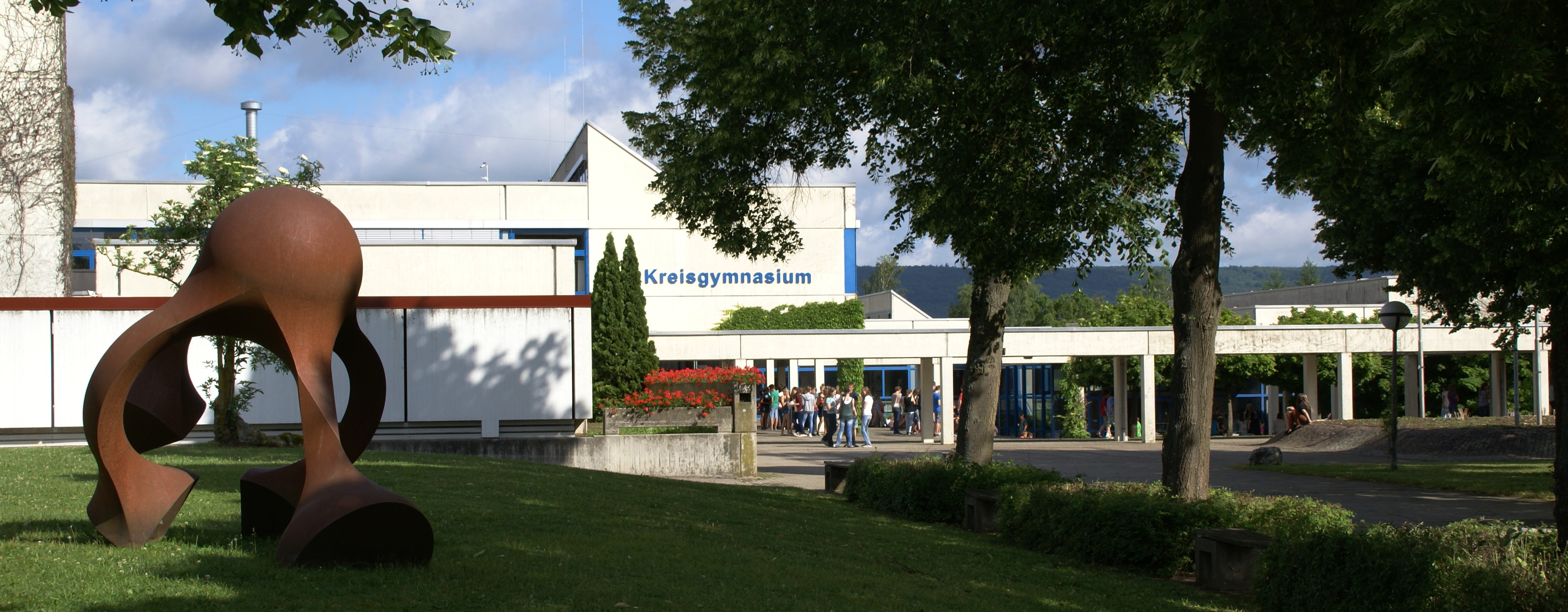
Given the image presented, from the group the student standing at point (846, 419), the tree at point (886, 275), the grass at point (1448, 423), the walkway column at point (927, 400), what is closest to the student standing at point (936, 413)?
the walkway column at point (927, 400)

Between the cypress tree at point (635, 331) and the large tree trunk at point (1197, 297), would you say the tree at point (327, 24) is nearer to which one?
the large tree trunk at point (1197, 297)

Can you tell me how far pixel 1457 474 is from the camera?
18.6 metres

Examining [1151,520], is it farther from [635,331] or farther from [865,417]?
[635,331]

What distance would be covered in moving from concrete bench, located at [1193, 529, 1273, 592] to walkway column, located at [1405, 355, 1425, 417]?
30298mm

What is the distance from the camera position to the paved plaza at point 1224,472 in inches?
543

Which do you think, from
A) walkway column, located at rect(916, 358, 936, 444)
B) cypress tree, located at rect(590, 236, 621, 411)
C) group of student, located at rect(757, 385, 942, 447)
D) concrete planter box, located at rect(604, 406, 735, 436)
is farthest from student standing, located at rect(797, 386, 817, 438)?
concrete planter box, located at rect(604, 406, 735, 436)

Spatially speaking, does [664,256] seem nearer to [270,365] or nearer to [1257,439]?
[1257,439]

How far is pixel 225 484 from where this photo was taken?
36.4 feet

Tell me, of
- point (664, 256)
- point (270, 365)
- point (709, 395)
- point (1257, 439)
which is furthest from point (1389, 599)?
point (664, 256)

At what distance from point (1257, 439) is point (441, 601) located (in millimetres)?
32779

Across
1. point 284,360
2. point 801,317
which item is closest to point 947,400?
point 801,317

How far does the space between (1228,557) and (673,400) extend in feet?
47.2

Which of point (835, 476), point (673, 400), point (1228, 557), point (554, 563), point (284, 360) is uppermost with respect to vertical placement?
point (284, 360)

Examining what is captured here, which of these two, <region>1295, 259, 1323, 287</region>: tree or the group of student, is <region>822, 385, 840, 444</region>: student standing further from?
Result: <region>1295, 259, 1323, 287</region>: tree
